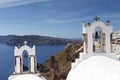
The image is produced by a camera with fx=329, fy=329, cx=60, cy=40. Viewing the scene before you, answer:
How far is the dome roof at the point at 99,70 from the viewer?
37.2 ft

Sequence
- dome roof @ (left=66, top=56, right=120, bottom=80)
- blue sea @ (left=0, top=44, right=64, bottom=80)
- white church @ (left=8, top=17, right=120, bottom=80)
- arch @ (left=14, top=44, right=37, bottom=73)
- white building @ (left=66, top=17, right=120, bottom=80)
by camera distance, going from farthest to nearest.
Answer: blue sea @ (left=0, top=44, right=64, bottom=80) < arch @ (left=14, top=44, right=37, bottom=73) < white building @ (left=66, top=17, right=120, bottom=80) < white church @ (left=8, top=17, right=120, bottom=80) < dome roof @ (left=66, top=56, right=120, bottom=80)

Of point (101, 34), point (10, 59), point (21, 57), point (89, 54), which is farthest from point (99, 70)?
point (10, 59)

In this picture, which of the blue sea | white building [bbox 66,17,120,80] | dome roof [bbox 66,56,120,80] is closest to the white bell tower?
white building [bbox 66,17,120,80]

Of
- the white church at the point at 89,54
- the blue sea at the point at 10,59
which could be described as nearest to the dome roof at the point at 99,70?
the white church at the point at 89,54

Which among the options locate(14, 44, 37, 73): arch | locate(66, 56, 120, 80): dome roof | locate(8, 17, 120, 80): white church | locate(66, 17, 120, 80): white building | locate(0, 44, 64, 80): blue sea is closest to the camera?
locate(66, 56, 120, 80): dome roof

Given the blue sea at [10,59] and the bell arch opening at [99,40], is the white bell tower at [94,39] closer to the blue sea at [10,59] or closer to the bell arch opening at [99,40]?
the bell arch opening at [99,40]

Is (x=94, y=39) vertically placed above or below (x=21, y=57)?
above

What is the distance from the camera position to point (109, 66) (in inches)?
517

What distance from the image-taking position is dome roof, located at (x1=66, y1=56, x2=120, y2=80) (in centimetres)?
1135

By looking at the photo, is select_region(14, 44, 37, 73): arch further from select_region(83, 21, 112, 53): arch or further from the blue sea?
the blue sea

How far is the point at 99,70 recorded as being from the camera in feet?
42.3

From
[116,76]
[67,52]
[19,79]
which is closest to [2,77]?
[67,52]

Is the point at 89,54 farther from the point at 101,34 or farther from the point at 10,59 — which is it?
the point at 10,59

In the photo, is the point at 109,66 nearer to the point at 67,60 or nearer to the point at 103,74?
the point at 103,74
